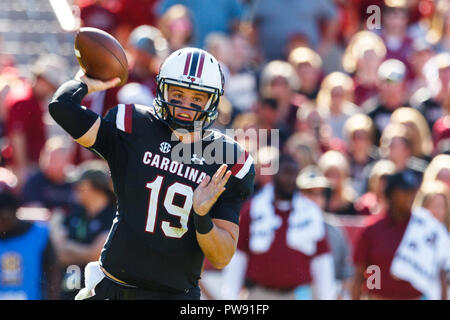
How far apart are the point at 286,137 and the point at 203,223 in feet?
13.4

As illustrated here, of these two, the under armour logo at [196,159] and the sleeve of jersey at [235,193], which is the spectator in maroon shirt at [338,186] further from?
the under armour logo at [196,159]

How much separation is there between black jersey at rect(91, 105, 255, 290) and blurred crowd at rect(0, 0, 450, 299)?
6.85 ft

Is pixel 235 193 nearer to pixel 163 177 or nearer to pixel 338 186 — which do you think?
pixel 163 177

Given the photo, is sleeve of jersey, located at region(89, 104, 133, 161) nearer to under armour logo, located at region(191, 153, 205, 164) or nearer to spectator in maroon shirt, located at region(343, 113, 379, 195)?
under armour logo, located at region(191, 153, 205, 164)

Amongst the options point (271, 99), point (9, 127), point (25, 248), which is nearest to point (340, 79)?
point (271, 99)

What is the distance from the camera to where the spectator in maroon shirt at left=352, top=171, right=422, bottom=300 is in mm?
6820

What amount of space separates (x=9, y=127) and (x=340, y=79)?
10.1 feet

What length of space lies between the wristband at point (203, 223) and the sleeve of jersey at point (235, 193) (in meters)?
0.21

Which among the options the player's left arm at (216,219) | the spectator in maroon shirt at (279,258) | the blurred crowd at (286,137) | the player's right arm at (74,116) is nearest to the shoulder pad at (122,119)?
the player's right arm at (74,116)

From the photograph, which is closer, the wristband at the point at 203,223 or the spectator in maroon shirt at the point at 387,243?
the wristband at the point at 203,223

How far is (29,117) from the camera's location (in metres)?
8.31

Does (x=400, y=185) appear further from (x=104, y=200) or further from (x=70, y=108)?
(x=70, y=108)

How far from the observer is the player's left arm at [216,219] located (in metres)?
4.34
